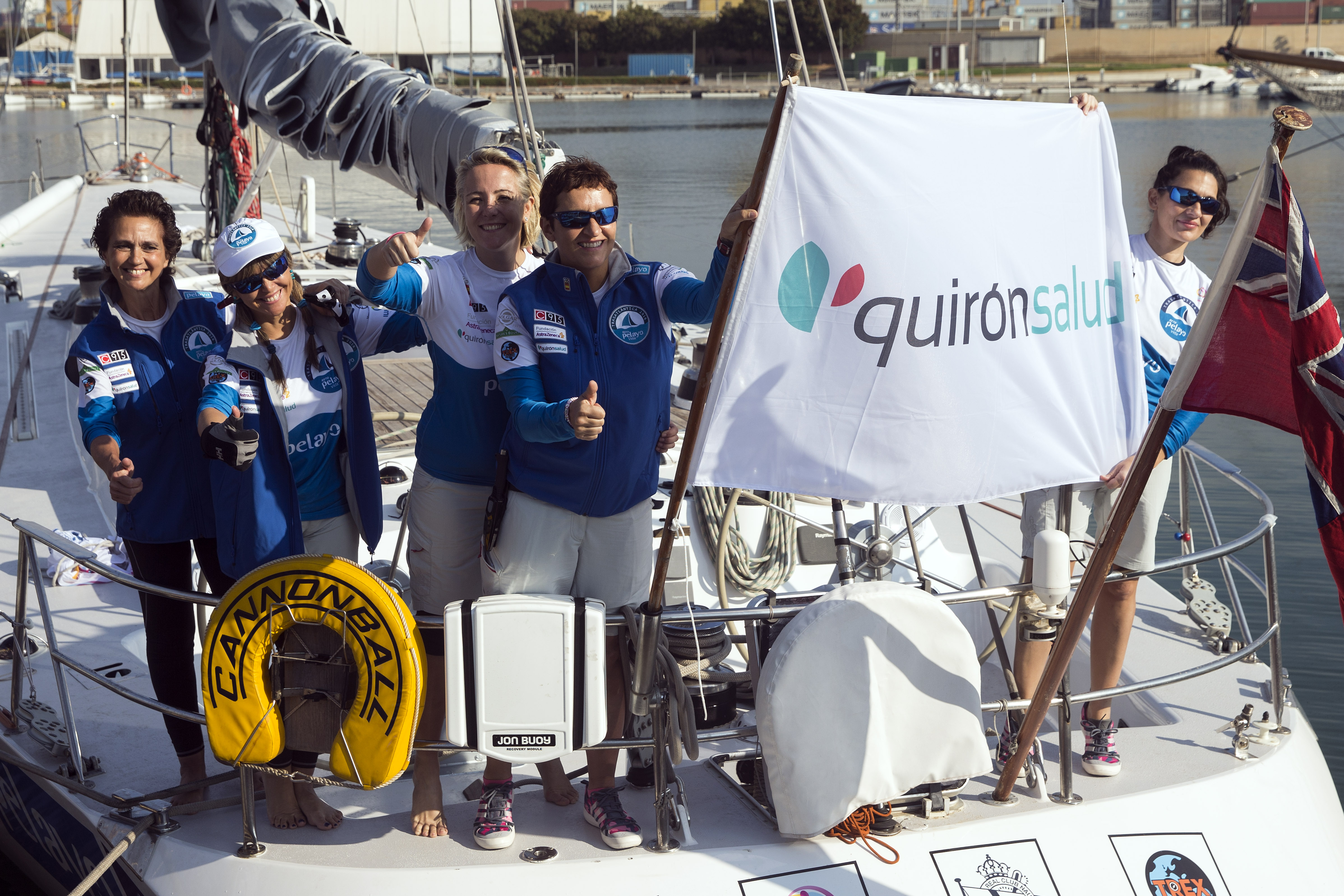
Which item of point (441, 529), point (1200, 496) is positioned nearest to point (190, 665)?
point (441, 529)

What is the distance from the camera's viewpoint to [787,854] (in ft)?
9.35

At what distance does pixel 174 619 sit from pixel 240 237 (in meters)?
1.01

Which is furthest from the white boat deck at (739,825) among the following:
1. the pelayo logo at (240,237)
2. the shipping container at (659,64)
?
the shipping container at (659,64)

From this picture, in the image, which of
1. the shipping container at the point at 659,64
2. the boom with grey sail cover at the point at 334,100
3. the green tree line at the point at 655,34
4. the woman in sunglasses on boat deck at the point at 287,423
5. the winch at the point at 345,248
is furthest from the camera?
the shipping container at the point at 659,64

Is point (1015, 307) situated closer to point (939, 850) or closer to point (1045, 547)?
point (1045, 547)

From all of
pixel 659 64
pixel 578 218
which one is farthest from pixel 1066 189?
pixel 659 64

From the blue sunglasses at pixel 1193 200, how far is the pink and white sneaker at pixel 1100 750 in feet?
4.49

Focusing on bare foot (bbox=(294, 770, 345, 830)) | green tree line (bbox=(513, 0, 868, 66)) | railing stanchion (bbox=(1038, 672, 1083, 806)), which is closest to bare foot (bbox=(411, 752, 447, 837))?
bare foot (bbox=(294, 770, 345, 830))

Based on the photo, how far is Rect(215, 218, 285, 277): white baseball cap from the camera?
109 inches

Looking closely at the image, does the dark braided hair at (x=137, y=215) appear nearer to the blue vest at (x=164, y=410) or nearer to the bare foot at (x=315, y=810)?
the blue vest at (x=164, y=410)

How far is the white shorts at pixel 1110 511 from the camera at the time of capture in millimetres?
3273

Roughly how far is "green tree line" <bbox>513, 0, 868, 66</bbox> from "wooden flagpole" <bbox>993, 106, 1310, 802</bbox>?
6118 centimetres

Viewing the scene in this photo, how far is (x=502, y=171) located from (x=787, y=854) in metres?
1.76

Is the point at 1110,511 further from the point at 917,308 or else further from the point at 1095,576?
the point at 917,308
